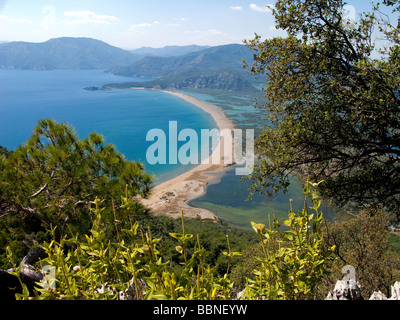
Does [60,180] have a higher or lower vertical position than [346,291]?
lower

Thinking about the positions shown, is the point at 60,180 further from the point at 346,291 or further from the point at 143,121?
the point at 143,121

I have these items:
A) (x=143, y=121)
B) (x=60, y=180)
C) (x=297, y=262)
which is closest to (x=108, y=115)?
(x=143, y=121)

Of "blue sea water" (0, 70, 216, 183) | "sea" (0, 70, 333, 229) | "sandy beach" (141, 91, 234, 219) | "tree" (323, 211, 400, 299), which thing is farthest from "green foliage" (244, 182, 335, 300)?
"blue sea water" (0, 70, 216, 183)

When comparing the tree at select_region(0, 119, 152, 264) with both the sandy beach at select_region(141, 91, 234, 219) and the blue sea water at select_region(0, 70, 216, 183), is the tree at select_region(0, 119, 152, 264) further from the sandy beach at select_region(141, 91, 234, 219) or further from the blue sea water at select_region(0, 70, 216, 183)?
the blue sea water at select_region(0, 70, 216, 183)

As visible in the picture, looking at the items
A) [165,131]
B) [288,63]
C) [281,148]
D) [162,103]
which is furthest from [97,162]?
[162,103]

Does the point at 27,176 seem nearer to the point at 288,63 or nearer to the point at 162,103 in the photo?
the point at 288,63

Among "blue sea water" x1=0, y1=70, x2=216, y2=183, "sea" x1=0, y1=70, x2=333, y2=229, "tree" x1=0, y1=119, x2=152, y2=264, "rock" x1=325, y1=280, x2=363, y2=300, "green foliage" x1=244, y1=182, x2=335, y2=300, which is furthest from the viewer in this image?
"blue sea water" x1=0, y1=70, x2=216, y2=183
